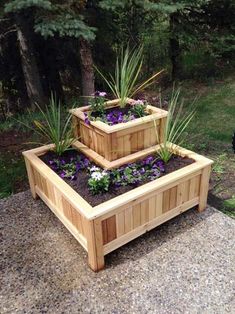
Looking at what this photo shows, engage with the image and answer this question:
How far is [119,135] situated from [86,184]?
48cm

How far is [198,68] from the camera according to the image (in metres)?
6.37

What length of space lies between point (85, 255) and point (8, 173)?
4.92ft

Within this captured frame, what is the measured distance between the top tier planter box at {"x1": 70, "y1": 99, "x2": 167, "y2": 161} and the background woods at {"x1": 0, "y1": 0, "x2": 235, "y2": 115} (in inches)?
67.7

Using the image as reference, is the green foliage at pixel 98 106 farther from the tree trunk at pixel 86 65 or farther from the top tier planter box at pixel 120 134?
the tree trunk at pixel 86 65

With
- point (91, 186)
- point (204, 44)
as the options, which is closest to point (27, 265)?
point (91, 186)

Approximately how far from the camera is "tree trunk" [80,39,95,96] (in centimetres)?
395

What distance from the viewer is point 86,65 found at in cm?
418

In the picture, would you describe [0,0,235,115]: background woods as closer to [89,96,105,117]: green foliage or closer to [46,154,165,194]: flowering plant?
[89,96,105,117]: green foliage

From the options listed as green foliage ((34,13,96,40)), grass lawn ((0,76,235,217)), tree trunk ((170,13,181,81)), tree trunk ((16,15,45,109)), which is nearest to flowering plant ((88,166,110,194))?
grass lawn ((0,76,235,217))

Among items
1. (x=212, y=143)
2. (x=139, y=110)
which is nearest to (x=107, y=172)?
(x=139, y=110)

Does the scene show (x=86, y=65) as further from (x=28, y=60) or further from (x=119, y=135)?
(x=119, y=135)

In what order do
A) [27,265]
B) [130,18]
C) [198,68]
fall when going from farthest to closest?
[198,68], [130,18], [27,265]

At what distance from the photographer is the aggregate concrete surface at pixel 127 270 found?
185 centimetres

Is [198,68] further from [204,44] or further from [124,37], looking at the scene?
[124,37]
